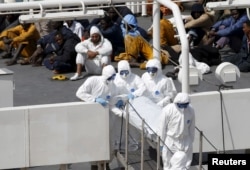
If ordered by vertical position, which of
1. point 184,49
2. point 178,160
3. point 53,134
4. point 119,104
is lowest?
point 178,160

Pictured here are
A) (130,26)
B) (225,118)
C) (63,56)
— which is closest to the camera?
(225,118)

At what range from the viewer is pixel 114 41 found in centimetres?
2716

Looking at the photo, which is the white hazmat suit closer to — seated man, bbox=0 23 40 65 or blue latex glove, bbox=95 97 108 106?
seated man, bbox=0 23 40 65

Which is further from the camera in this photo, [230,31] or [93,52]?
[230,31]

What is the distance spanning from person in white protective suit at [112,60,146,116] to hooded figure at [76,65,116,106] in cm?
26

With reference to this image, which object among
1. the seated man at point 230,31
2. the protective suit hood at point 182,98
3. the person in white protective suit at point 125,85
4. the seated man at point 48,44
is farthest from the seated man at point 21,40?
the protective suit hood at point 182,98

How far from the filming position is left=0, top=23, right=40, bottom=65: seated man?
89.2 feet

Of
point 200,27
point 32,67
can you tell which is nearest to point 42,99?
point 32,67

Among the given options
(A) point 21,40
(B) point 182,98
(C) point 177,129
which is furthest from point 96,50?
(B) point 182,98

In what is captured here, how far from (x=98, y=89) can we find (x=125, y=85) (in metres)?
0.62

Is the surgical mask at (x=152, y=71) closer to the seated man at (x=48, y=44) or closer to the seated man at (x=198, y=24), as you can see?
the seated man at (x=48, y=44)

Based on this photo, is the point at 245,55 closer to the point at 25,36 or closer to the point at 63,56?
the point at 63,56

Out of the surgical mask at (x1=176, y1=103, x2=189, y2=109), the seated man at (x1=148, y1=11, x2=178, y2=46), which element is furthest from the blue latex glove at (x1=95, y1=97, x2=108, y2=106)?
the seated man at (x1=148, y1=11, x2=178, y2=46)

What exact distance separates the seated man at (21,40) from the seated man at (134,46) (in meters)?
1.69
